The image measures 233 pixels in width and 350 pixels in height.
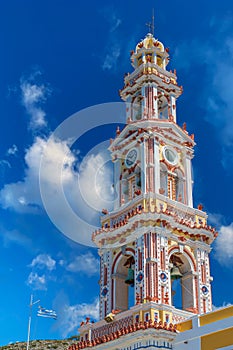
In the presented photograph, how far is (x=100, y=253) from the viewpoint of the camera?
27.5 metres

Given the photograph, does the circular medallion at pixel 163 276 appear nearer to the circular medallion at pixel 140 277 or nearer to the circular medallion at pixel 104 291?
the circular medallion at pixel 140 277

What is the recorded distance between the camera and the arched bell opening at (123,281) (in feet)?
84.1

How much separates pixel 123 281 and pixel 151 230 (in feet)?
→ 11.1

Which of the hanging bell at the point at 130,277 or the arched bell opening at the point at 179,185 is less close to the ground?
the arched bell opening at the point at 179,185

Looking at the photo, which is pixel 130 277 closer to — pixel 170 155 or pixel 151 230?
pixel 151 230

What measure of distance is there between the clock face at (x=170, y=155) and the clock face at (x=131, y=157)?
1591mm

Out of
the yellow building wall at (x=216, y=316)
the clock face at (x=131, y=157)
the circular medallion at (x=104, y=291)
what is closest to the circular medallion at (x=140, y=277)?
the circular medallion at (x=104, y=291)

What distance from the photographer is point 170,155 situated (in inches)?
1139

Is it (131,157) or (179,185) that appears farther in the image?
(131,157)

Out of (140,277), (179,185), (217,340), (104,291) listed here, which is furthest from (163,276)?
(179,185)

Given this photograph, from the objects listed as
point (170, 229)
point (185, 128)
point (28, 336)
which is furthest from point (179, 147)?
point (28, 336)

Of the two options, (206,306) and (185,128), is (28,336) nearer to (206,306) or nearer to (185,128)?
(206,306)

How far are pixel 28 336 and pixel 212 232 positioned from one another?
1406cm

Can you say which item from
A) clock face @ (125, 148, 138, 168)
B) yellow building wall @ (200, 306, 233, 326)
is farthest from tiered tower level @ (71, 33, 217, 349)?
yellow building wall @ (200, 306, 233, 326)
